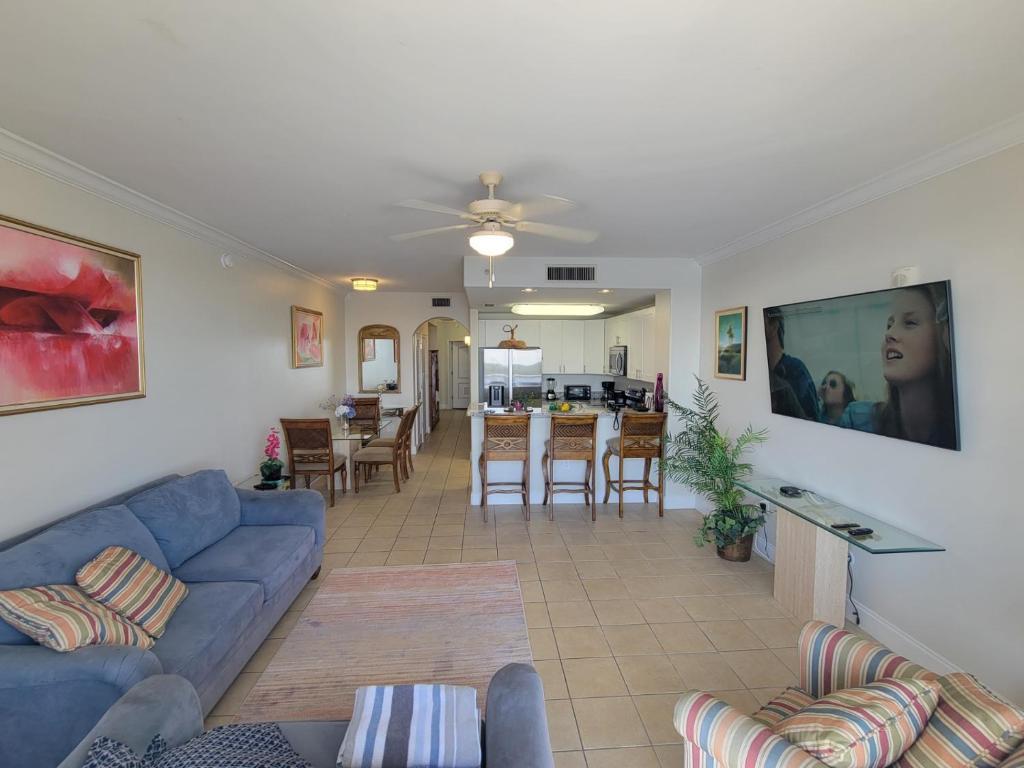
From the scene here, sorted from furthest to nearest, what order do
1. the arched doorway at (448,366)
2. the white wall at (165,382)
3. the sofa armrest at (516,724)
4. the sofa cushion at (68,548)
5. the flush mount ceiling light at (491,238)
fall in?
the arched doorway at (448,366) → the flush mount ceiling light at (491,238) → the white wall at (165,382) → the sofa cushion at (68,548) → the sofa armrest at (516,724)

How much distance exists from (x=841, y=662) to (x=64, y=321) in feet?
11.8

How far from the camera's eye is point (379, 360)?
729cm

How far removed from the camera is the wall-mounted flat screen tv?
A: 2.14 meters

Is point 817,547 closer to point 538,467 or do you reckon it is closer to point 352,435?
point 538,467

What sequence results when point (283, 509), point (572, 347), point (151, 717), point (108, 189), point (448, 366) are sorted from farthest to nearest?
point (448, 366)
point (572, 347)
point (283, 509)
point (108, 189)
point (151, 717)

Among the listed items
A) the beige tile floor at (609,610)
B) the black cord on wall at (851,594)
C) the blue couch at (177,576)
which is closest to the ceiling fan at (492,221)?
the blue couch at (177,576)

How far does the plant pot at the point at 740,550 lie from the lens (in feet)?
11.9

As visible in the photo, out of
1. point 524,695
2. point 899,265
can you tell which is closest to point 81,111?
point 524,695

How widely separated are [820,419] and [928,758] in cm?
216

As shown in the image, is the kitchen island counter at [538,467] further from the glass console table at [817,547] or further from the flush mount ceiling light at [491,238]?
the flush mount ceiling light at [491,238]

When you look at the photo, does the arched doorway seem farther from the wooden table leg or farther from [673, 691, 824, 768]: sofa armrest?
[673, 691, 824, 768]: sofa armrest

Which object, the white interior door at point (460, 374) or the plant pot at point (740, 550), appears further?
the white interior door at point (460, 374)

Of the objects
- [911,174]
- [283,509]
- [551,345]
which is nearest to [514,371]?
[551,345]

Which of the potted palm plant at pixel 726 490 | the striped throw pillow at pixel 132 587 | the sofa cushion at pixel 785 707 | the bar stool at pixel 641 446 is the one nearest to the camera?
the sofa cushion at pixel 785 707
